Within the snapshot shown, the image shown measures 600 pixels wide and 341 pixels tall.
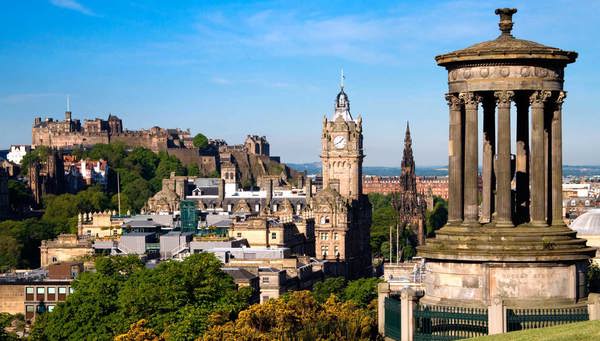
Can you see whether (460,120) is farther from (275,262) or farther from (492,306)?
(275,262)

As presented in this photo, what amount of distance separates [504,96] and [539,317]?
4.66 meters

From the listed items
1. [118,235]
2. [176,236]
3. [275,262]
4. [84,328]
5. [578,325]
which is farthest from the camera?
[118,235]

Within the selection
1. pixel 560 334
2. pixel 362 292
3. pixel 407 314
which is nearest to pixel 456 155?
pixel 407 314

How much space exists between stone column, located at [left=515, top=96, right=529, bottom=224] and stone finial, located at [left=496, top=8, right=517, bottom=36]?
5.58 feet

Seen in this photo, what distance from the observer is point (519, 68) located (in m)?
34.4

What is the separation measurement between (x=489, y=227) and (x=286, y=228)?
469 ft

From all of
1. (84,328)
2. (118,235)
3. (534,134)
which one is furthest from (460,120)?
(118,235)

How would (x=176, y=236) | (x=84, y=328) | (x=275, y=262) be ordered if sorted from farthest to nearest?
1. (x=176, y=236)
2. (x=275, y=262)
3. (x=84, y=328)

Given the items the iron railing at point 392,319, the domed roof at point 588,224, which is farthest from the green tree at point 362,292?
the iron railing at point 392,319

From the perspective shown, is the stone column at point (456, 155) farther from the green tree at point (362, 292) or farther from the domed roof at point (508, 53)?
the green tree at point (362, 292)

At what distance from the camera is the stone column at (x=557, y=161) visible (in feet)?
114

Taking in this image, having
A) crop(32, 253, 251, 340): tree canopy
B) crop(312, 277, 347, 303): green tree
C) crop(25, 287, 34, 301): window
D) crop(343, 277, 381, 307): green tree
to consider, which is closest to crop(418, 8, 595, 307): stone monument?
crop(32, 253, 251, 340): tree canopy

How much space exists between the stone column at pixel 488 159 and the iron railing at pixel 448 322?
2.15 m

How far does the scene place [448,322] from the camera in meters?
34.5
